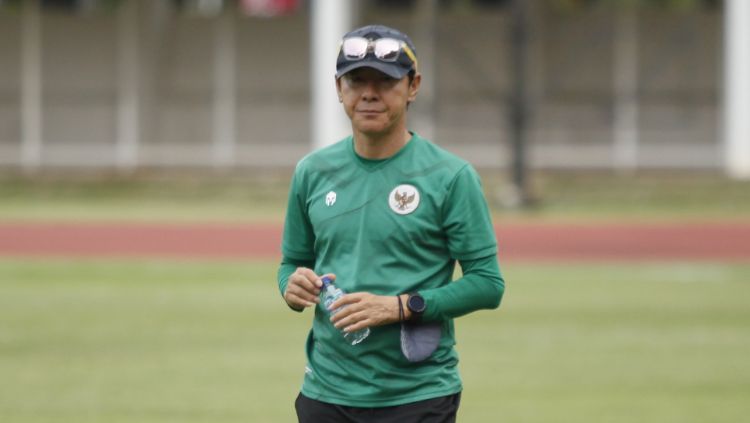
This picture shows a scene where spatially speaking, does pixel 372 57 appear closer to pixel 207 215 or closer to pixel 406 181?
pixel 406 181

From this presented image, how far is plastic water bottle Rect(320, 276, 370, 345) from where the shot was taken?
4.90m

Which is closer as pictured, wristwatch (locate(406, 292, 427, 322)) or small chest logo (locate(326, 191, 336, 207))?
wristwatch (locate(406, 292, 427, 322))

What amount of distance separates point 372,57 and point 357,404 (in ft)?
3.65

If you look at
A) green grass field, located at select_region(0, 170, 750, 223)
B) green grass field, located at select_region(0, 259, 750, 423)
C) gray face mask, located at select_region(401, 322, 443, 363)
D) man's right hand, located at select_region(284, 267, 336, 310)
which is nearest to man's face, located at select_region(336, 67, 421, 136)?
man's right hand, located at select_region(284, 267, 336, 310)

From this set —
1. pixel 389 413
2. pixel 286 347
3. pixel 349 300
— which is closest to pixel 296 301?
pixel 349 300

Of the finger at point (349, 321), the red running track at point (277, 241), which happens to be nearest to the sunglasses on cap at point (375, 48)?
the finger at point (349, 321)

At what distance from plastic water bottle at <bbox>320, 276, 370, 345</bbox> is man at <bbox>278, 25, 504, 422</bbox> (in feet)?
0.08

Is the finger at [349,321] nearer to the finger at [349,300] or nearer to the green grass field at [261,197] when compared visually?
the finger at [349,300]

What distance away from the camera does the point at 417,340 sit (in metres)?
4.95

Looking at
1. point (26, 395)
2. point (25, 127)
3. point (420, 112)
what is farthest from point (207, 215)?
point (26, 395)

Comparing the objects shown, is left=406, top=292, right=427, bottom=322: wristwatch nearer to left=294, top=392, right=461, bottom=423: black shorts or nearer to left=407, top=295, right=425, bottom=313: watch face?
left=407, top=295, right=425, bottom=313: watch face

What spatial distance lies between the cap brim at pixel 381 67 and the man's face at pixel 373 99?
0.04 metres

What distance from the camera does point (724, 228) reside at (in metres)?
24.5

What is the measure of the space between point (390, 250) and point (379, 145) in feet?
1.11
